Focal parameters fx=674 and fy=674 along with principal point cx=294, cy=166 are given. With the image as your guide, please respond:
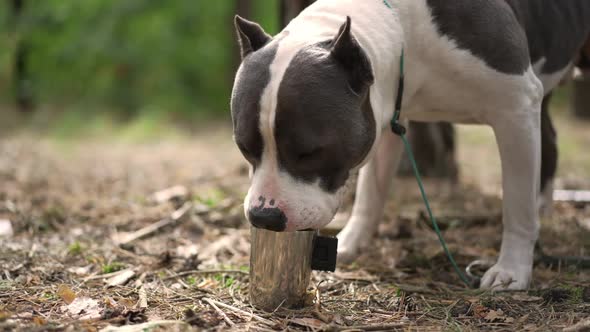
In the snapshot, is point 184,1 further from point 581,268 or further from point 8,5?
point 581,268

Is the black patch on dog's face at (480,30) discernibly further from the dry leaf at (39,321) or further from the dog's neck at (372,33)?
the dry leaf at (39,321)

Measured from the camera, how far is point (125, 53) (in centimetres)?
1112

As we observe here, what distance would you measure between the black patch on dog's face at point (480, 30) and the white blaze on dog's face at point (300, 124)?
568 millimetres

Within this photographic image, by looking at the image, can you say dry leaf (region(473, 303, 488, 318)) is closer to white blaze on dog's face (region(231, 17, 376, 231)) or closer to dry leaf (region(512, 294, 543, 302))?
dry leaf (region(512, 294, 543, 302))

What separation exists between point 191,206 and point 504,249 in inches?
74.4

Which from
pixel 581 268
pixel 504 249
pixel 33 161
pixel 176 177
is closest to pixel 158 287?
pixel 504 249

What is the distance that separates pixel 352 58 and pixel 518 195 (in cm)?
104

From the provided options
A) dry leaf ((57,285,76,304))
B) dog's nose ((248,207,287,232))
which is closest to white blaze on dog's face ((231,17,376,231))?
dog's nose ((248,207,287,232))

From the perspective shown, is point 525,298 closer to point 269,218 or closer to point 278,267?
point 278,267

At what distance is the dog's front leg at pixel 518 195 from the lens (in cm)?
263

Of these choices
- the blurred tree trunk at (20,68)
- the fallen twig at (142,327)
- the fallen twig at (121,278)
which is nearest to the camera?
the fallen twig at (142,327)

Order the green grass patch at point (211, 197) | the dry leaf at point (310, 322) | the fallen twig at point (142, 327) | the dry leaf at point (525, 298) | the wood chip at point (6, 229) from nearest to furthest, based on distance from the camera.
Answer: the fallen twig at point (142, 327)
the dry leaf at point (310, 322)
the dry leaf at point (525, 298)
the wood chip at point (6, 229)
the green grass patch at point (211, 197)

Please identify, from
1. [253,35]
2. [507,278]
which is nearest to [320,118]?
[253,35]

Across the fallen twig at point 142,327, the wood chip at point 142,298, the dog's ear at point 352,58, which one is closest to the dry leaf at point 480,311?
the dog's ear at point 352,58
